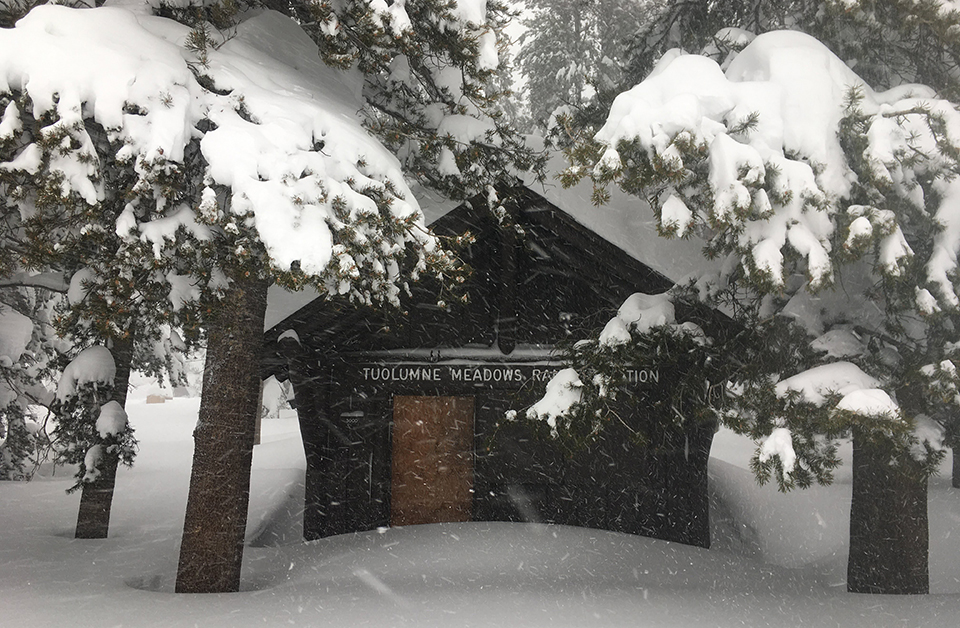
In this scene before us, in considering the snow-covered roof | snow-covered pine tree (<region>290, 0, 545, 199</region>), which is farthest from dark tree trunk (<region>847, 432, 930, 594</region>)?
snow-covered pine tree (<region>290, 0, 545, 199</region>)

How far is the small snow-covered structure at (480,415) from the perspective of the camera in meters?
9.98

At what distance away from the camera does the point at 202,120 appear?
237 inches

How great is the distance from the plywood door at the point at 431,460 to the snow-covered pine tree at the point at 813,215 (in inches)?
191

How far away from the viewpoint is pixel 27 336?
11.1 metres

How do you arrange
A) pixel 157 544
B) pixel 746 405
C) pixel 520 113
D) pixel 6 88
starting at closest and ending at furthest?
pixel 6 88 → pixel 746 405 → pixel 157 544 → pixel 520 113

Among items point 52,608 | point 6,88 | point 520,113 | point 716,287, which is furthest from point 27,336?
point 520,113

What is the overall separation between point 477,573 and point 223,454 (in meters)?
3.06

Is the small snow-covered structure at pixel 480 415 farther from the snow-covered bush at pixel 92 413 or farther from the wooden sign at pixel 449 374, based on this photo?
the snow-covered bush at pixel 92 413

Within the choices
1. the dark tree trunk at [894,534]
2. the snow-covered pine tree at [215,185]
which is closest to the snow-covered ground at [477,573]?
the dark tree trunk at [894,534]

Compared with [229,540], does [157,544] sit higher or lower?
lower

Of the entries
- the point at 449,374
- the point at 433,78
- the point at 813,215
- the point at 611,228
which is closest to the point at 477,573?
the point at 449,374

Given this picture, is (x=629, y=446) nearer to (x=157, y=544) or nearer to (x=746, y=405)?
(x=746, y=405)

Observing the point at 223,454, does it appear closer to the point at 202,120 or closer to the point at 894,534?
the point at 202,120

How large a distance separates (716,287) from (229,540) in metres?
5.62
